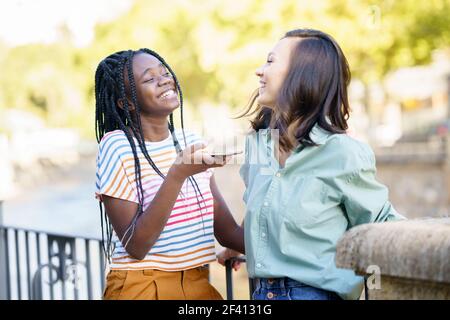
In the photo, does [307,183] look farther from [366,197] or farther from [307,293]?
[307,293]

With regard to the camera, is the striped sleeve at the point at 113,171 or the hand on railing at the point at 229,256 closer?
the striped sleeve at the point at 113,171

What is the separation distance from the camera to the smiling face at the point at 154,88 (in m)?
2.00

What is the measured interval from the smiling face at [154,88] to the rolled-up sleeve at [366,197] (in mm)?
620

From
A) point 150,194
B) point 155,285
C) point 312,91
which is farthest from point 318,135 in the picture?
point 155,285

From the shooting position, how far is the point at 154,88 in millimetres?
2006

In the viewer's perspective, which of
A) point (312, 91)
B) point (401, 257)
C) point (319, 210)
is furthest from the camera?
point (312, 91)

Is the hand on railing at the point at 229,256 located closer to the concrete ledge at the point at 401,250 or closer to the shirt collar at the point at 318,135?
the shirt collar at the point at 318,135

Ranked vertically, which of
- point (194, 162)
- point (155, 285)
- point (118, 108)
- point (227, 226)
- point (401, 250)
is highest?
point (118, 108)

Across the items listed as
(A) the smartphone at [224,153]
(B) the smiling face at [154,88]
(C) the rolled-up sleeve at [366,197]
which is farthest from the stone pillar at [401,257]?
(B) the smiling face at [154,88]

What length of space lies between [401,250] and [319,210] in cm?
49

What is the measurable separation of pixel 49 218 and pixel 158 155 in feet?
60.6

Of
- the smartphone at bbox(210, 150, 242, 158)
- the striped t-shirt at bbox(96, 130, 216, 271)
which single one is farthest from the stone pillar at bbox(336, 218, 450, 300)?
the striped t-shirt at bbox(96, 130, 216, 271)

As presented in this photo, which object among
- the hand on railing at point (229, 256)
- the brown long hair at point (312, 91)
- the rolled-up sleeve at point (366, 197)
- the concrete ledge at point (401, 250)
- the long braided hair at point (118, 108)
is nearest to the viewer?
the concrete ledge at point (401, 250)

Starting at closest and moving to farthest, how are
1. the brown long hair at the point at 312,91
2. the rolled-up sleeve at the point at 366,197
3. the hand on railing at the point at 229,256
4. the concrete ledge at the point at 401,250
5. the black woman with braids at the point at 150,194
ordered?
the concrete ledge at the point at 401,250
the rolled-up sleeve at the point at 366,197
the brown long hair at the point at 312,91
the black woman with braids at the point at 150,194
the hand on railing at the point at 229,256
